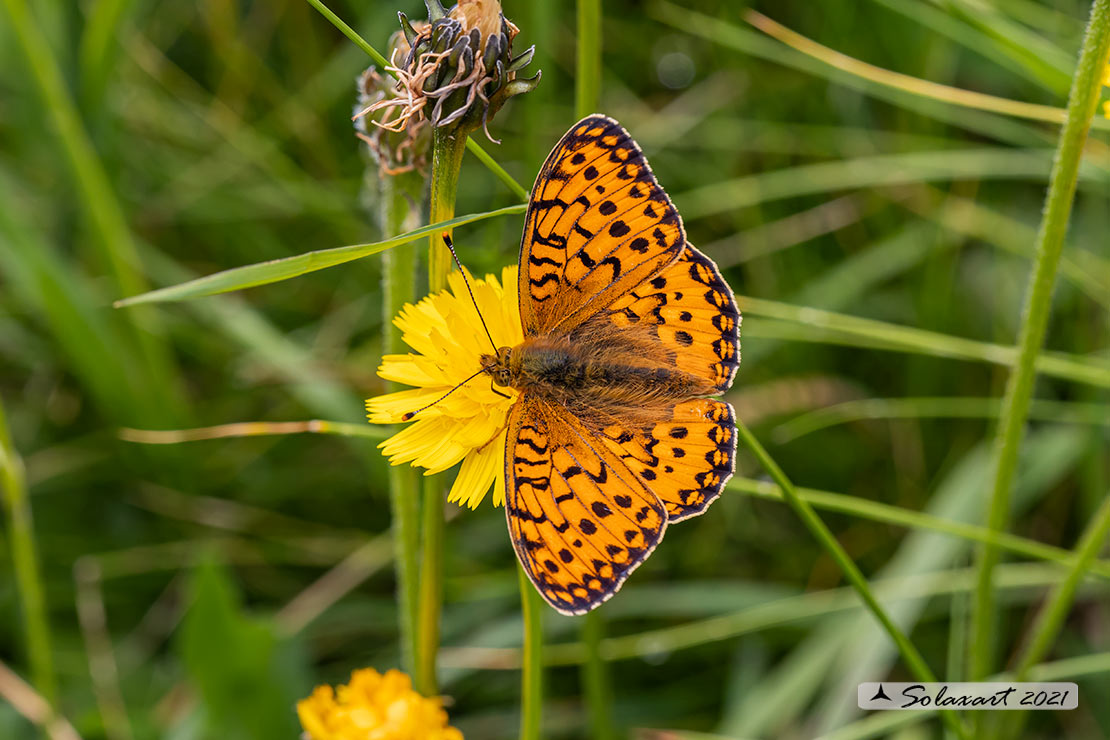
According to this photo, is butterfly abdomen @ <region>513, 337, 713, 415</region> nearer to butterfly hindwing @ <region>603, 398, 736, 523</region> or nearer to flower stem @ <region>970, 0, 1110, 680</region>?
butterfly hindwing @ <region>603, 398, 736, 523</region>

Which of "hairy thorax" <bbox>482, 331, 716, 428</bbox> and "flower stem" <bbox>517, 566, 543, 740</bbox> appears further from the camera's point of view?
"hairy thorax" <bbox>482, 331, 716, 428</bbox>

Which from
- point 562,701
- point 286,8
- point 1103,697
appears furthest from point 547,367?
point 286,8

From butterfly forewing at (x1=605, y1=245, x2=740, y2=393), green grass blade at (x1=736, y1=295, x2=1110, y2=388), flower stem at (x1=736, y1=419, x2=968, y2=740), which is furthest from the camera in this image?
green grass blade at (x1=736, y1=295, x2=1110, y2=388)

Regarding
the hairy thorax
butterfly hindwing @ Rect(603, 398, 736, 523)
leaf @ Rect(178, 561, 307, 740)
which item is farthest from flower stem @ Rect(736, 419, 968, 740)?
leaf @ Rect(178, 561, 307, 740)

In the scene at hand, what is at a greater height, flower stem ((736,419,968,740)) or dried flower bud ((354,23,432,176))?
dried flower bud ((354,23,432,176))

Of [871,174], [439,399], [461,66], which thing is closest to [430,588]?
[439,399]

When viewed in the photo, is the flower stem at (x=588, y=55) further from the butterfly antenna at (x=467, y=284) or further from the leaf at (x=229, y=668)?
the leaf at (x=229, y=668)

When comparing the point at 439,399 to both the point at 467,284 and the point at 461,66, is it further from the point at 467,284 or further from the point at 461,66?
the point at 461,66
